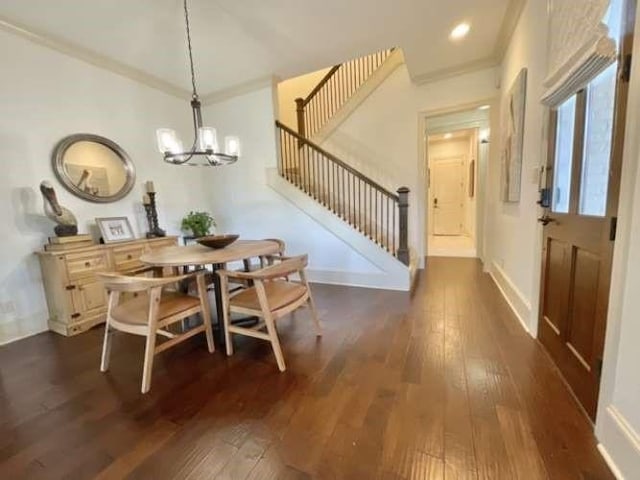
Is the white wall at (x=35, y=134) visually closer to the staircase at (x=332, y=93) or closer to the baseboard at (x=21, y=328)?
the baseboard at (x=21, y=328)

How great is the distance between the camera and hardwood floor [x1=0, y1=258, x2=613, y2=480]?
1183 mm

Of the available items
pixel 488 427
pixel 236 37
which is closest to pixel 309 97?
pixel 236 37

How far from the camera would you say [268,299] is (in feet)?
6.63

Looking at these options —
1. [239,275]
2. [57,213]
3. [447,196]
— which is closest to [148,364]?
[239,275]

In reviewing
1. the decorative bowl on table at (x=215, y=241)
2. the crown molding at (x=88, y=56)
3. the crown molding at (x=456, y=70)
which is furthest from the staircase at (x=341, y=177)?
the decorative bowl on table at (x=215, y=241)

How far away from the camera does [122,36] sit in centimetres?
283

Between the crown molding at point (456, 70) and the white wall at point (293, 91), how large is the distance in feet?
7.08

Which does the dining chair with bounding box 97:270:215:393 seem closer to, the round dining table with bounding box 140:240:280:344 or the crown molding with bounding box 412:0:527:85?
the round dining table with bounding box 140:240:280:344

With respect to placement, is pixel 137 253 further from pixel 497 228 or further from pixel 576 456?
pixel 497 228

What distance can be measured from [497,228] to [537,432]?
2843mm

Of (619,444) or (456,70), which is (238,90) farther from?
(619,444)

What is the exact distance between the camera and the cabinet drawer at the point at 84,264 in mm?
2584

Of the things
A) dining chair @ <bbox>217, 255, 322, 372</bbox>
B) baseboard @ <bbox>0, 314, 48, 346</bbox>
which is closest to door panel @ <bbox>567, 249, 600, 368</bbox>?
dining chair @ <bbox>217, 255, 322, 372</bbox>

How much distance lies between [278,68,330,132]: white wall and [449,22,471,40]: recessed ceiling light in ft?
9.40
